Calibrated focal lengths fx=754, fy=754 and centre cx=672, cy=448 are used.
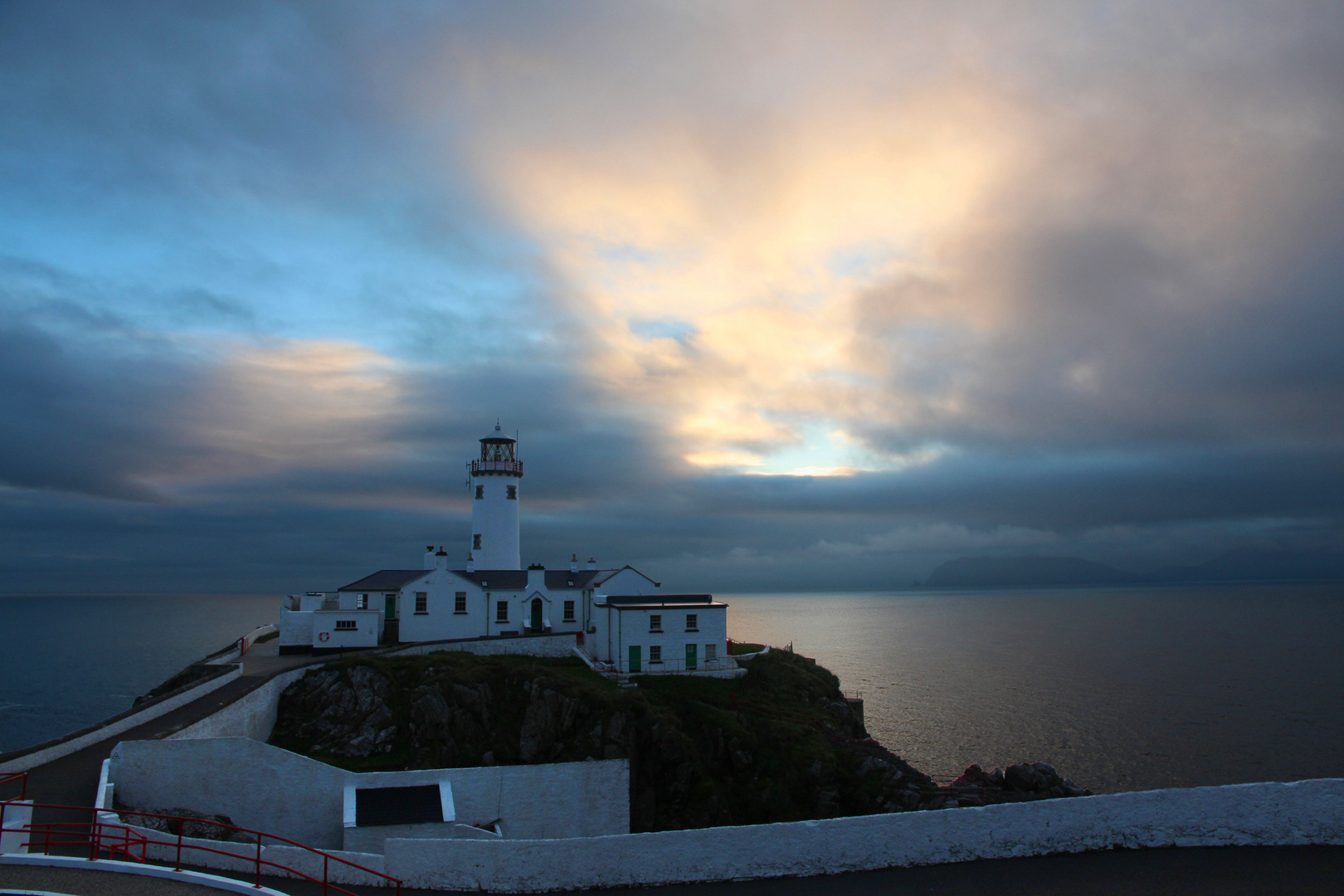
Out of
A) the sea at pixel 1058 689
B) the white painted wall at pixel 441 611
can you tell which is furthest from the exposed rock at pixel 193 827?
the sea at pixel 1058 689

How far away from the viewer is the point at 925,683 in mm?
66062

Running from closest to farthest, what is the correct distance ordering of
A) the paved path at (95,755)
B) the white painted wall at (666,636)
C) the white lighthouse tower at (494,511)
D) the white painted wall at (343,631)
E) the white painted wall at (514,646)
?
the paved path at (95,755)
the white painted wall at (666,636)
the white painted wall at (343,631)
the white painted wall at (514,646)
the white lighthouse tower at (494,511)

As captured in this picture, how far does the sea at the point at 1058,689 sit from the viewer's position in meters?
40.8

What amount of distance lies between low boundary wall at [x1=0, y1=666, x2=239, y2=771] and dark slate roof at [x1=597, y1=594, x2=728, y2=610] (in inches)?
641

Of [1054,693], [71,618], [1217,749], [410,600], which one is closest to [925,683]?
[1054,693]

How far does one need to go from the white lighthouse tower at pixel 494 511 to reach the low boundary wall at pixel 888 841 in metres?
32.5

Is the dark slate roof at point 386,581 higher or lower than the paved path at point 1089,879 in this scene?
higher

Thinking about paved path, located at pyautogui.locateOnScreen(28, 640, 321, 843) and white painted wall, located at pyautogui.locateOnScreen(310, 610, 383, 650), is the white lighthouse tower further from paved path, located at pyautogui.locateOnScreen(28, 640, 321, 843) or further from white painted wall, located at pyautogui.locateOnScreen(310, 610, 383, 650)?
paved path, located at pyautogui.locateOnScreen(28, 640, 321, 843)

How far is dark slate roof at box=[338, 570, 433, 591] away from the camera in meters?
39.7

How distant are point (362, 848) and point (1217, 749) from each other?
44125 millimetres

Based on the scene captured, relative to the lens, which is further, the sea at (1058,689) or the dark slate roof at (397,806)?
the sea at (1058,689)

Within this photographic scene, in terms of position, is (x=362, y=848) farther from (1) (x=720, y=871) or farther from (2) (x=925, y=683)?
(2) (x=925, y=683)

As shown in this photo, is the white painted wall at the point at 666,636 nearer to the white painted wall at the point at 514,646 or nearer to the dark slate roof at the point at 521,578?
the white painted wall at the point at 514,646

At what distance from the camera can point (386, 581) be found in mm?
41031
